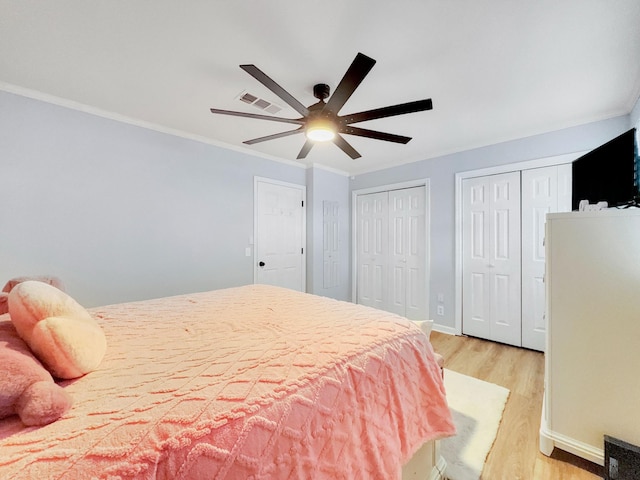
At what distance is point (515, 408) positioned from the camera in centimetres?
199

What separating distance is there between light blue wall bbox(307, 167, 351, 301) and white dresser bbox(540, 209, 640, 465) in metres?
2.93

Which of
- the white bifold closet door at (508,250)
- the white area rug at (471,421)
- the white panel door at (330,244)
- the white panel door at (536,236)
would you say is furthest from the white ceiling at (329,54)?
the white area rug at (471,421)

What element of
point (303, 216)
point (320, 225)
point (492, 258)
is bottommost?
point (492, 258)

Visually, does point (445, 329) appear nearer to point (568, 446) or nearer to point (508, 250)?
point (508, 250)

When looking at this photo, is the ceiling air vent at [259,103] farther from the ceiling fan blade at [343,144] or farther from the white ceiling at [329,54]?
the ceiling fan blade at [343,144]

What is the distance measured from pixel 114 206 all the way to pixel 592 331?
12.3ft

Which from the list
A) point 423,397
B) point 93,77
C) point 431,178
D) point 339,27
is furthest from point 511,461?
point 93,77

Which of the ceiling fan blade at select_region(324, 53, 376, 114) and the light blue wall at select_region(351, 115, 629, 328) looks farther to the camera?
the light blue wall at select_region(351, 115, 629, 328)

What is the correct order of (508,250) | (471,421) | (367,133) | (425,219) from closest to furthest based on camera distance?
(471,421), (367,133), (508,250), (425,219)

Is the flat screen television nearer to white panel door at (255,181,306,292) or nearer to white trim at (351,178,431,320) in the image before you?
white trim at (351,178,431,320)

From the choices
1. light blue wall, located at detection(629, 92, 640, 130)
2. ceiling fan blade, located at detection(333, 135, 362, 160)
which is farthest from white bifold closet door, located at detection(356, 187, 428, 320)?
light blue wall, located at detection(629, 92, 640, 130)

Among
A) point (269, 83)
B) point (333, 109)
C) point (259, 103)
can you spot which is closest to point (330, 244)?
point (259, 103)

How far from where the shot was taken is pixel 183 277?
117 inches

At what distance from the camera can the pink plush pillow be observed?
2.67ft
